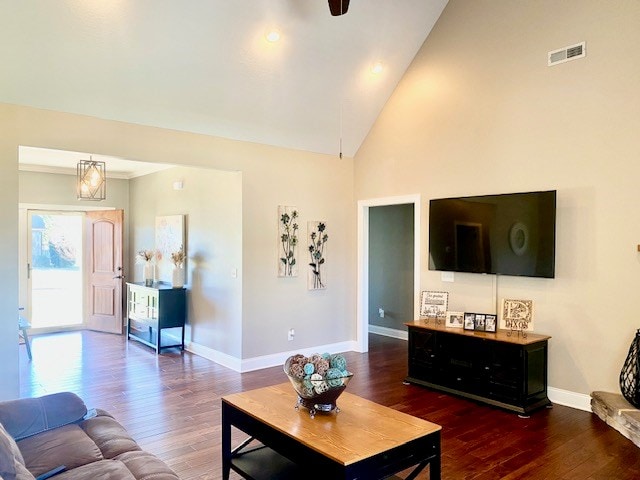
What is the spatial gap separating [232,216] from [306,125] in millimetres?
1479

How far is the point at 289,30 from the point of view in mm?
4461

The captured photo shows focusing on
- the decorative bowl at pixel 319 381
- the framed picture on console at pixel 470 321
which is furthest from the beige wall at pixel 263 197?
the decorative bowl at pixel 319 381

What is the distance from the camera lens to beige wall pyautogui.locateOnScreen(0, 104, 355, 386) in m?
4.17

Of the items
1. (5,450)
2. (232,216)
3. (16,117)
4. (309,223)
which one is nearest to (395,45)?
(309,223)

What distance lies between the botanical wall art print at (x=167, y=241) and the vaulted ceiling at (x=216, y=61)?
2188 millimetres

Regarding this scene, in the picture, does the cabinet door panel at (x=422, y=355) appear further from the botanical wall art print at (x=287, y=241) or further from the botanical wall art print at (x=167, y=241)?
the botanical wall art print at (x=167, y=241)

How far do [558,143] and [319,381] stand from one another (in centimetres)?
345

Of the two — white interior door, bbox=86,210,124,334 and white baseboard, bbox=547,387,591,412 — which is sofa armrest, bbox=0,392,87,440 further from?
white interior door, bbox=86,210,124,334

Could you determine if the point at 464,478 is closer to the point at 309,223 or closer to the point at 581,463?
the point at 581,463

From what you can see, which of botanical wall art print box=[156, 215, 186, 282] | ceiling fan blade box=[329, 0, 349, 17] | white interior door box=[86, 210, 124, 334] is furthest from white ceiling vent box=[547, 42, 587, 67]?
white interior door box=[86, 210, 124, 334]

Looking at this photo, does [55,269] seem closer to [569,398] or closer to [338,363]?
[338,363]

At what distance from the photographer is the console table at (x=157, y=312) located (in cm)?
639

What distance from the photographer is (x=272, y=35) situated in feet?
14.5

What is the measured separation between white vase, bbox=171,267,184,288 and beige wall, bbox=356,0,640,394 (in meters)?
3.51
